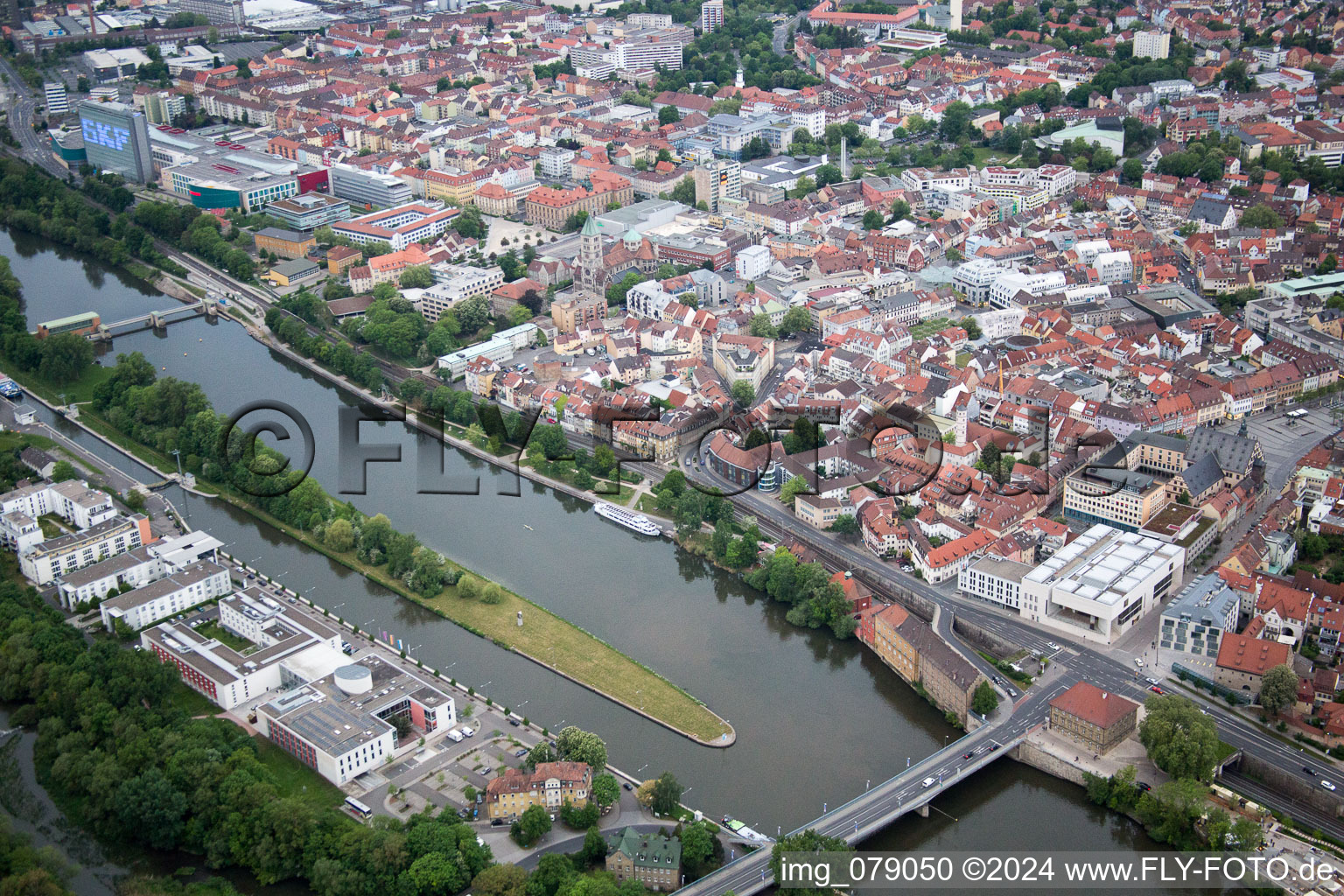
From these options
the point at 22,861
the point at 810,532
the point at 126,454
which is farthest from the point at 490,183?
the point at 22,861

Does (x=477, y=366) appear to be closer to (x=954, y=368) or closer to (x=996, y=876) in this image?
(x=954, y=368)

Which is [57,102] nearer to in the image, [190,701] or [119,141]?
[119,141]

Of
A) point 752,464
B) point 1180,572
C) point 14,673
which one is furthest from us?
point 752,464

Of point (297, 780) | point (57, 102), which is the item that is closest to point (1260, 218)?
point (297, 780)

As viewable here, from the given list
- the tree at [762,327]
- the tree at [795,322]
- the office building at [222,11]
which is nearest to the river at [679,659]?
the tree at [762,327]

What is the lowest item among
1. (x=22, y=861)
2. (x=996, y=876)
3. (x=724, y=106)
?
(x=996, y=876)

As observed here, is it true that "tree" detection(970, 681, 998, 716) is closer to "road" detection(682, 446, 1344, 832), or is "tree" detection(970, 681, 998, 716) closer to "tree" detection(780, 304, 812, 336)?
"road" detection(682, 446, 1344, 832)
